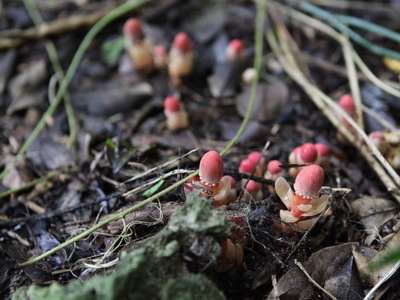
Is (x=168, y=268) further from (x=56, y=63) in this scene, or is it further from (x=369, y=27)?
(x=369, y=27)

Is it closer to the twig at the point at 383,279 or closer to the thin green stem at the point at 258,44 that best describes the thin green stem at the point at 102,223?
the twig at the point at 383,279

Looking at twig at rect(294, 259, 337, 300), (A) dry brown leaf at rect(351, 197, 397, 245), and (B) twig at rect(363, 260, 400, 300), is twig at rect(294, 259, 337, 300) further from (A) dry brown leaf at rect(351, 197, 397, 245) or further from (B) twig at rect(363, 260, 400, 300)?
(A) dry brown leaf at rect(351, 197, 397, 245)

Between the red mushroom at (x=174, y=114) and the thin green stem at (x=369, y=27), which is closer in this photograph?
the red mushroom at (x=174, y=114)

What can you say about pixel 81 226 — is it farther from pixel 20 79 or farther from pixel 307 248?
pixel 20 79

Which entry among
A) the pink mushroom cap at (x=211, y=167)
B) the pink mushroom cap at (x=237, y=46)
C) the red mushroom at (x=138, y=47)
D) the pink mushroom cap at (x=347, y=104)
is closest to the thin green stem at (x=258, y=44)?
the pink mushroom cap at (x=237, y=46)

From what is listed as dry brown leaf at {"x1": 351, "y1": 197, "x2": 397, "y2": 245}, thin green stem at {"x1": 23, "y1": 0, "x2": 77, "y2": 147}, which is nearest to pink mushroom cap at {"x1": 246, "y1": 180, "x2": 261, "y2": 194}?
dry brown leaf at {"x1": 351, "y1": 197, "x2": 397, "y2": 245}

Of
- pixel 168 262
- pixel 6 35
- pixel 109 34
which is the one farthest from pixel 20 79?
pixel 168 262
